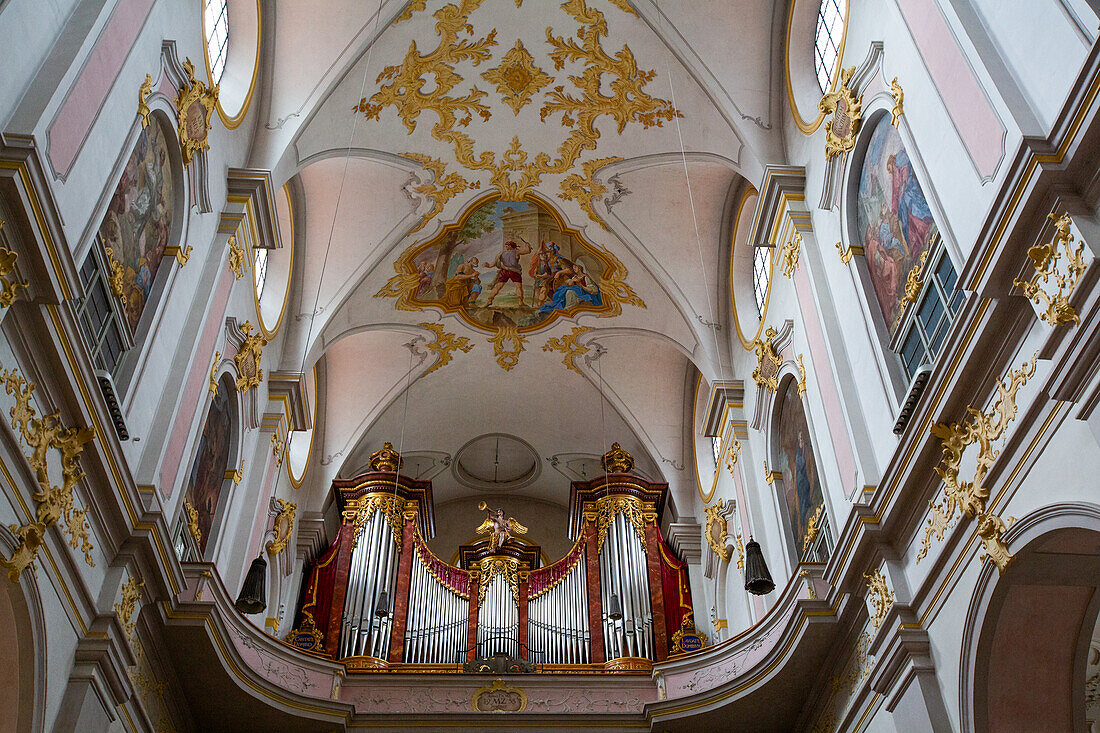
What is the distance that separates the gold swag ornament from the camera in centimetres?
1005

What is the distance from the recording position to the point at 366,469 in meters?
19.9

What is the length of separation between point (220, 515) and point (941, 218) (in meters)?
9.12

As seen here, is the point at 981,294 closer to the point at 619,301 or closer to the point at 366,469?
the point at 619,301

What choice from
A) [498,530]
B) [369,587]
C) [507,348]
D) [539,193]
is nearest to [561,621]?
[498,530]

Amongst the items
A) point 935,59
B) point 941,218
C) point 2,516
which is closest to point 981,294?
point 941,218

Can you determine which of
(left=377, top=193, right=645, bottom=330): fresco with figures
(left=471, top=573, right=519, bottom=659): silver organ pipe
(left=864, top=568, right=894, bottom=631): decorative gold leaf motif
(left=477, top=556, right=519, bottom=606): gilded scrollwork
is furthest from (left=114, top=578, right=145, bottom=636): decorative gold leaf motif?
(left=377, top=193, right=645, bottom=330): fresco with figures

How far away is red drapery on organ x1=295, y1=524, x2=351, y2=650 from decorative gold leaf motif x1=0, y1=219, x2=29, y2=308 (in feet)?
31.9

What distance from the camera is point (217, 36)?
1163cm

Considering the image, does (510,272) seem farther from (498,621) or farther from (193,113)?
(193,113)

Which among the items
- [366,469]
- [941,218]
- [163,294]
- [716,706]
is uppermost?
[366,469]

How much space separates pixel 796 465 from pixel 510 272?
7041 mm

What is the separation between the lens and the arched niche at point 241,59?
12047mm

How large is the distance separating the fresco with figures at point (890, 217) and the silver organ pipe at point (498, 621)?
8239mm

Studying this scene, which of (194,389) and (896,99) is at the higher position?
(896,99)
